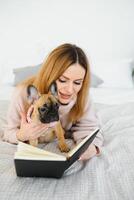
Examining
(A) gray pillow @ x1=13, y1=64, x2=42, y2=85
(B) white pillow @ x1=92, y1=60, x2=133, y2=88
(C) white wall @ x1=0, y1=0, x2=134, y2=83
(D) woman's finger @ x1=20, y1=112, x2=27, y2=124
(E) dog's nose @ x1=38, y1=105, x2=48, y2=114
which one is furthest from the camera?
(C) white wall @ x1=0, y1=0, x2=134, y2=83

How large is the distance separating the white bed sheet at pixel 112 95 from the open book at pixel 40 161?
3.83ft

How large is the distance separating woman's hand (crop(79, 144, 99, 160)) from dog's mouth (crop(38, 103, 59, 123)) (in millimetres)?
187

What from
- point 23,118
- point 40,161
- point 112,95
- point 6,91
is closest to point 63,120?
point 23,118

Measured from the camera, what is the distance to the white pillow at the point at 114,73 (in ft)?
7.97

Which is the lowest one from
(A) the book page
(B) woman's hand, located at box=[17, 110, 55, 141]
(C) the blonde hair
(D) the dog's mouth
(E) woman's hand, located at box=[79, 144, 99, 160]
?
(E) woman's hand, located at box=[79, 144, 99, 160]

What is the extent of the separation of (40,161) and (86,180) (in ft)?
0.56

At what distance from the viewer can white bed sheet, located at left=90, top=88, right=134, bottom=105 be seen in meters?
1.94

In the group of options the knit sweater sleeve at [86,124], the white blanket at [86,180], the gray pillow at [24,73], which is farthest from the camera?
the gray pillow at [24,73]

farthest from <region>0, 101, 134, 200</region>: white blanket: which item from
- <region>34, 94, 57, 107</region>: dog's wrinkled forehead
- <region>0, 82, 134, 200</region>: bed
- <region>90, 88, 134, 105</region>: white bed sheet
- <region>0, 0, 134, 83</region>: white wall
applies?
<region>0, 0, 134, 83</region>: white wall

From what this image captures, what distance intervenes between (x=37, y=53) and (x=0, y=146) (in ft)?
5.98

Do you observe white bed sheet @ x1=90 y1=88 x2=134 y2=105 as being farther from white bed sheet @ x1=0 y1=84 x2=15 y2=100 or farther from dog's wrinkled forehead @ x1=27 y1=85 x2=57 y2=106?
dog's wrinkled forehead @ x1=27 y1=85 x2=57 y2=106

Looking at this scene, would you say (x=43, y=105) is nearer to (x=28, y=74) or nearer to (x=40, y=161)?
(x=40, y=161)

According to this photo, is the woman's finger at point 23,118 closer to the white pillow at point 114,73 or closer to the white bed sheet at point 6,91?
the white bed sheet at point 6,91

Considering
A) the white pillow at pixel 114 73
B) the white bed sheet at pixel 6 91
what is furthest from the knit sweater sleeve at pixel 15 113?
the white pillow at pixel 114 73
